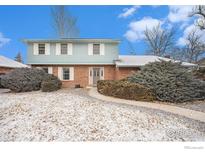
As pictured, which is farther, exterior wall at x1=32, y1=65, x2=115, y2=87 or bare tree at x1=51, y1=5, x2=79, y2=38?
exterior wall at x1=32, y1=65, x2=115, y2=87

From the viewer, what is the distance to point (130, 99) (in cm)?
853

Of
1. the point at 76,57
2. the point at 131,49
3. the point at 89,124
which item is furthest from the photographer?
the point at 76,57

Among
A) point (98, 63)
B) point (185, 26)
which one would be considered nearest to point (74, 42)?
point (98, 63)

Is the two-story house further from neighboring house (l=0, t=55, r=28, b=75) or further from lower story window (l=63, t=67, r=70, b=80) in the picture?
neighboring house (l=0, t=55, r=28, b=75)

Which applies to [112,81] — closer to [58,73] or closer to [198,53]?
[58,73]

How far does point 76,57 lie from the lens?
34.8 feet

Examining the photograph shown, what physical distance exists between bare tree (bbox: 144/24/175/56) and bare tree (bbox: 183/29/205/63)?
0.69 m

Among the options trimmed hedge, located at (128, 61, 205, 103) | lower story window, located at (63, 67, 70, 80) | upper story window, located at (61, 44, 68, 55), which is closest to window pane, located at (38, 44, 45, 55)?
upper story window, located at (61, 44, 68, 55)

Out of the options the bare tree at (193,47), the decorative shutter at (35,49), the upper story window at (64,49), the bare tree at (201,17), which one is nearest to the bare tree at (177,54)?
the bare tree at (193,47)

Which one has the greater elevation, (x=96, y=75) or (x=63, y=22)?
(x=63, y=22)

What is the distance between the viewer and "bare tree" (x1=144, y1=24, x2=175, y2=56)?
8336 mm

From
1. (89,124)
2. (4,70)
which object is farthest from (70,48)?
(89,124)

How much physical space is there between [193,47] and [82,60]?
17.2ft

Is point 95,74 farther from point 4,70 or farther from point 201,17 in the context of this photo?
point 201,17
